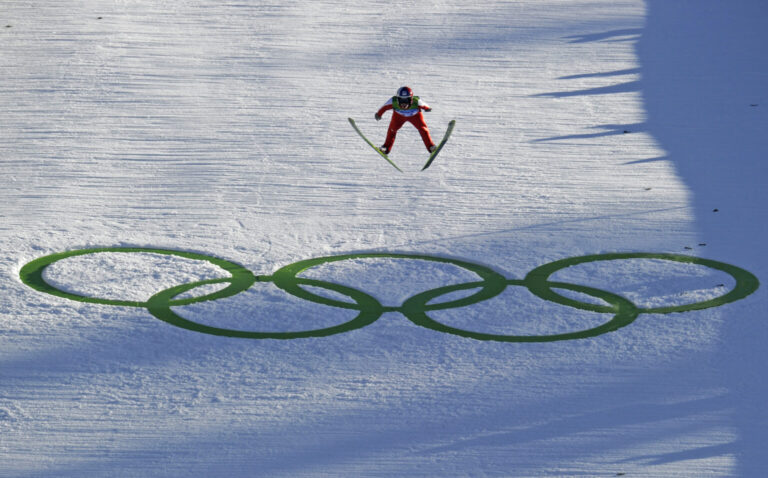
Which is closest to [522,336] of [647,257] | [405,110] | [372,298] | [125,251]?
[372,298]

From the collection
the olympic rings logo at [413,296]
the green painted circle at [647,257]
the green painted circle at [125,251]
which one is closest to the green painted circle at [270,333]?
the olympic rings logo at [413,296]

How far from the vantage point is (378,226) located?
38.3 feet

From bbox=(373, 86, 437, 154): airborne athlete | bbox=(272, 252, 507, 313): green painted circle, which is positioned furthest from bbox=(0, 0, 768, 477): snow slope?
bbox=(373, 86, 437, 154): airborne athlete

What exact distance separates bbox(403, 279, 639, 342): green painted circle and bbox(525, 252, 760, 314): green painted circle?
Answer: 0.12m

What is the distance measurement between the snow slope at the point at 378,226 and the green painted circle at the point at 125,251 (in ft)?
0.43

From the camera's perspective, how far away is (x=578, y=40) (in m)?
18.0

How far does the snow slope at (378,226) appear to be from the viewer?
754 centimetres

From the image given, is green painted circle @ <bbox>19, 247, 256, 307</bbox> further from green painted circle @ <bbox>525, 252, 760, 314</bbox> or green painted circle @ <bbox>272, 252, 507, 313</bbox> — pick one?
green painted circle @ <bbox>525, 252, 760, 314</bbox>

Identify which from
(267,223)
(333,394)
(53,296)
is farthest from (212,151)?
(333,394)

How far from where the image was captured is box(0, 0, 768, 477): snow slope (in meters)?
7.54

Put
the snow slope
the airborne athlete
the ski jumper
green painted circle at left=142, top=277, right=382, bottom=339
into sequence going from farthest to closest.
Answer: the ski jumper, the airborne athlete, green painted circle at left=142, top=277, right=382, bottom=339, the snow slope

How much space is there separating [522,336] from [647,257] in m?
2.28

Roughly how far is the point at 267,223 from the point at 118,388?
384 centimetres

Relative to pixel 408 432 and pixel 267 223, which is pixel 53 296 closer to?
pixel 267 223
